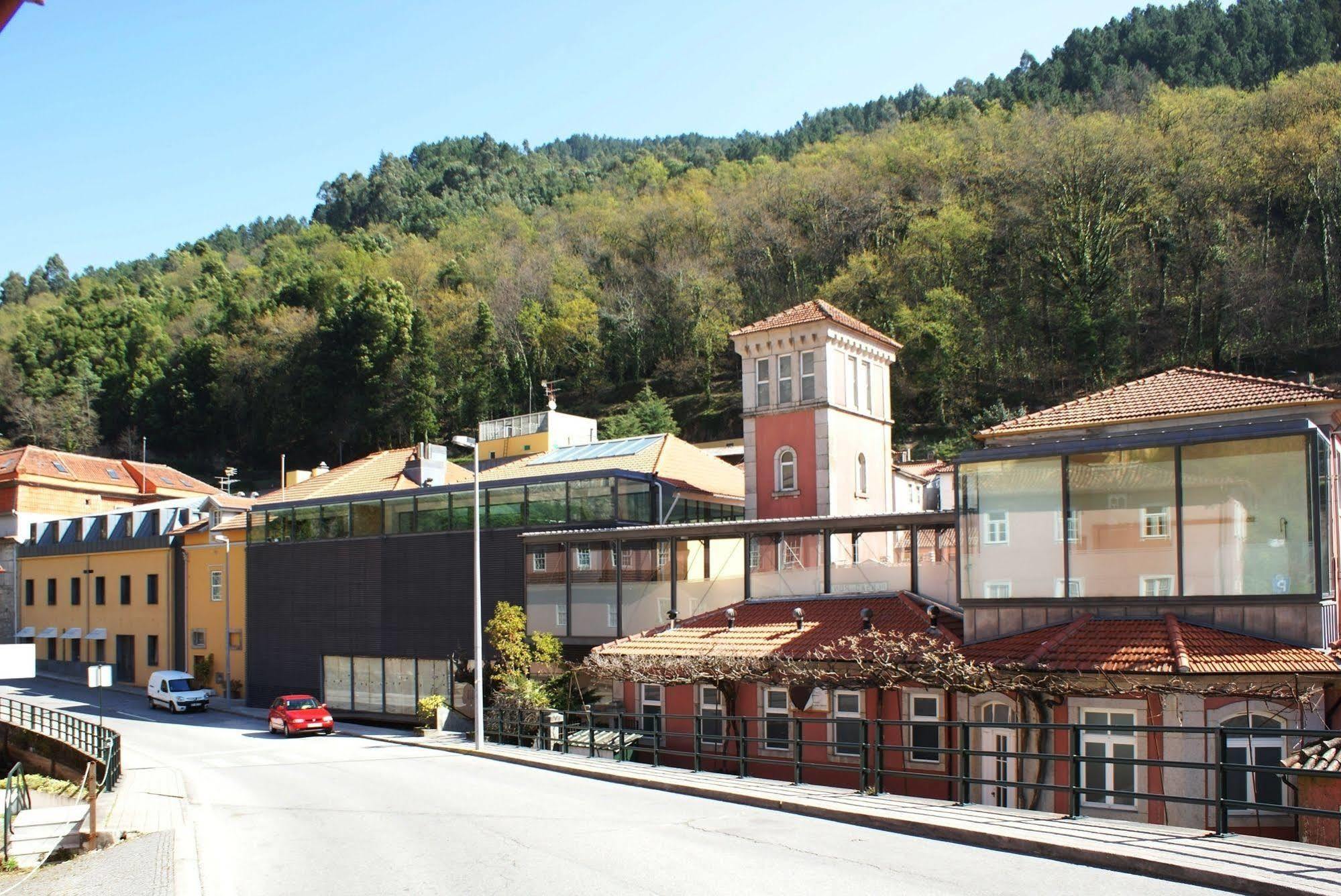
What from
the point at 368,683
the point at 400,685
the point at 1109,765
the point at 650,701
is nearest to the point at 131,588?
the point at 368,683

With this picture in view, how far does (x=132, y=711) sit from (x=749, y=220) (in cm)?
5274

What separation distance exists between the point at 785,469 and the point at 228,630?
2393cm

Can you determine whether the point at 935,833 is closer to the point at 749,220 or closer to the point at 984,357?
the point at 984,357

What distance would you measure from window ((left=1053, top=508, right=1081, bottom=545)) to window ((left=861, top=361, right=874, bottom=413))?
54.5ft

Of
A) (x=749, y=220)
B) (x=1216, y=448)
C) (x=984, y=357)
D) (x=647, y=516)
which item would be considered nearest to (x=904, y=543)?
(x=647, y=516)

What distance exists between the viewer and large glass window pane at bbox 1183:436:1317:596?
1636 cm

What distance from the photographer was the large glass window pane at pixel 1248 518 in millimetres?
16359

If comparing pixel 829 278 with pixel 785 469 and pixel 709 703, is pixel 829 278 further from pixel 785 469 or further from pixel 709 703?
pixel 709 703

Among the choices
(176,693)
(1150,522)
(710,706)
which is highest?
(1150,522)

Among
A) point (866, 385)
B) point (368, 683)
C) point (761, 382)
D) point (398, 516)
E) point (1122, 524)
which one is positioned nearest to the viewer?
point (1122, 524)

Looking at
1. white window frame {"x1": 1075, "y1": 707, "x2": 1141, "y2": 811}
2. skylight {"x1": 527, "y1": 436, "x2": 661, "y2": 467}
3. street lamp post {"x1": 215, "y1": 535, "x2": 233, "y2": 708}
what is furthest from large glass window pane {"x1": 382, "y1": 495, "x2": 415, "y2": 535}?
white window frame {"x1": 1075, "y1": 707, "x2": 1141, "y2": 811}

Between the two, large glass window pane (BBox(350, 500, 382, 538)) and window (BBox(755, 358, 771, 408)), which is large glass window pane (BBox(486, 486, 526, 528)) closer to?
large glass window pane (BBox(350, 500, 382, 538))

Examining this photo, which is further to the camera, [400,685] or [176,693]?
[176,693]

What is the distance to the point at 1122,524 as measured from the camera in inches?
700
